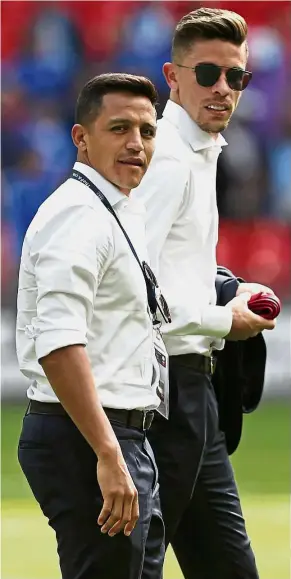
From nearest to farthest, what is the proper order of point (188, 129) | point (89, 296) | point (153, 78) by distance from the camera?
point (89, 296), point (188, 129), point (153, 78)

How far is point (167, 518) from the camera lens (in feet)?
13.8

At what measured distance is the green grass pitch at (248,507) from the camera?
19.5 ft

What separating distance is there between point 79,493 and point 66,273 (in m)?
0.57

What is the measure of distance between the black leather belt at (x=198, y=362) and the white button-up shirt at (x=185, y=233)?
3cm

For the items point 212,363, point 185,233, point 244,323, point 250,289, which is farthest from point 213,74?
point 212,363

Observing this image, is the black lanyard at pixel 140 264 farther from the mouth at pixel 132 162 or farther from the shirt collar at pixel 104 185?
the mouth at pixel 132 162

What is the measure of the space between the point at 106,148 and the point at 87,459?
85 cm

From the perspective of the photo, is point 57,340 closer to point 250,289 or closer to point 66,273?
point 66,273

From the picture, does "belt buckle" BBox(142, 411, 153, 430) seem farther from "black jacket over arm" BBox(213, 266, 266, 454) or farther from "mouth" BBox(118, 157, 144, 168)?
"black jacket over arm" BBox(213, 266, 266, 454)

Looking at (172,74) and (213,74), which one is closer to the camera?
(213,74)

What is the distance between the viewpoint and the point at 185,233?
420 centimetres

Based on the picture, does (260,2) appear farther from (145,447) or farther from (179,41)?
(145,447)

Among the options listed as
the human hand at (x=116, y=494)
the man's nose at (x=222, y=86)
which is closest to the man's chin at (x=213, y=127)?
the man's nose at (x=222, y=86)

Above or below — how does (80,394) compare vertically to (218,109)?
below
